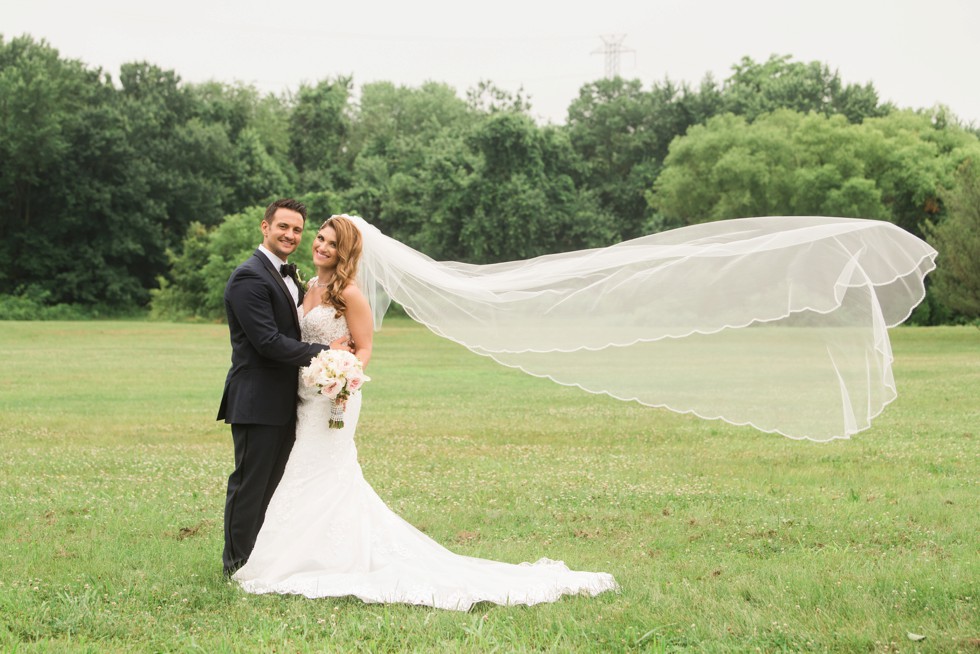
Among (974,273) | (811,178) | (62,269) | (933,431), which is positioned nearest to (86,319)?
(62,269)

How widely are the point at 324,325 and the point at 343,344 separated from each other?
231 millimetres

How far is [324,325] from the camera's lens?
8.56 m

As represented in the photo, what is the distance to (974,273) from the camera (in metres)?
43.9

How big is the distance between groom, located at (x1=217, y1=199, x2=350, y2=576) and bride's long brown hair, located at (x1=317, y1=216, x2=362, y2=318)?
0.29 metres

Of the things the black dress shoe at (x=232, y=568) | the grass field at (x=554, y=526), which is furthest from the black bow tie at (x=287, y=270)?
the grass field at (x=554, y=526)

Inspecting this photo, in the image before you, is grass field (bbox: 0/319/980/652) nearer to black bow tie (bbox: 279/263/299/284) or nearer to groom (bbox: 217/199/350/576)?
groom (bbox: 217/199/350/576)

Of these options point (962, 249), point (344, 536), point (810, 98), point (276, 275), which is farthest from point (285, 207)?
point (810, 98)

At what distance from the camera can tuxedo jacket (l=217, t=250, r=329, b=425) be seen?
8.08m

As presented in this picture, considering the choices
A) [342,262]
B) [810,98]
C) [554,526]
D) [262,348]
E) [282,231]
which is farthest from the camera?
[810,98]

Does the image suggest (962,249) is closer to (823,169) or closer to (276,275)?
(823,169)

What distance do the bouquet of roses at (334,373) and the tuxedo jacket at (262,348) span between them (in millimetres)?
160

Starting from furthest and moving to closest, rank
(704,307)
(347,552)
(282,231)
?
1. (704,307)
2. (282,231)
3. (347,552)

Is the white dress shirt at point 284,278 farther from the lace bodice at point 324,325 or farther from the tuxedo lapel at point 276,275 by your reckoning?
the lace bodice at point 324,325

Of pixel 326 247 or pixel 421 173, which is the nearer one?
pixel 326 247
